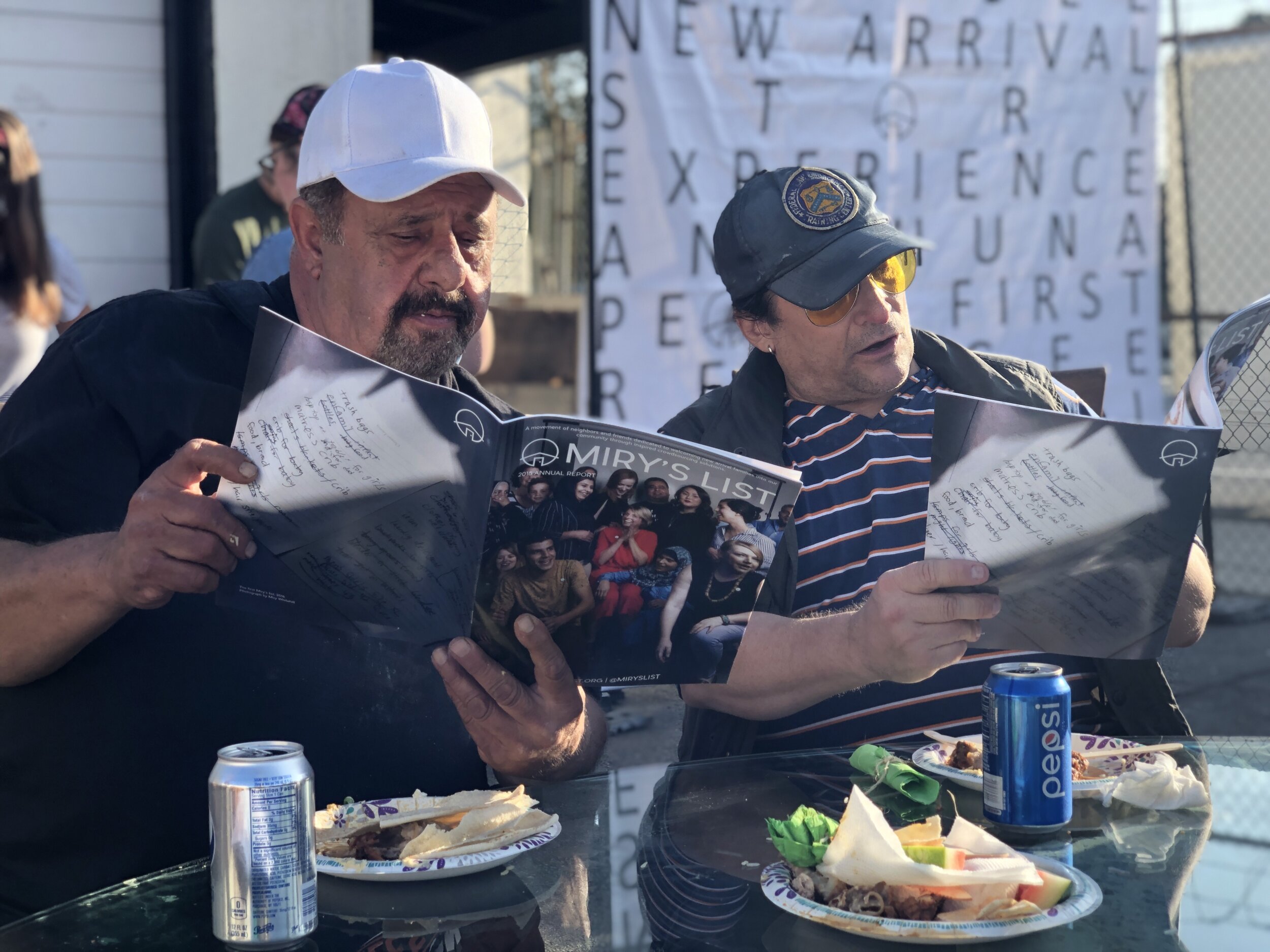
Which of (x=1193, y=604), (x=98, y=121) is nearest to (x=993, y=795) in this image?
(x=1193, y=604)

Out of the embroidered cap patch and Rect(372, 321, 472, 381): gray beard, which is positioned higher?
the embroidered cap patch

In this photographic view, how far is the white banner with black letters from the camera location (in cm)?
489

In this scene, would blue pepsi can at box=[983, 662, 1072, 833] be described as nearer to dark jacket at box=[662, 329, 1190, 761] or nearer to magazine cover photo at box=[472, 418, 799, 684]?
magazine cover photo at box=[472, 418, 799, 684]

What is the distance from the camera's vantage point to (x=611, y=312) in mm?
4871

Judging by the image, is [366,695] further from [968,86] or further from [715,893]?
Result: [968,86]

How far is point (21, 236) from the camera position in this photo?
3760mm

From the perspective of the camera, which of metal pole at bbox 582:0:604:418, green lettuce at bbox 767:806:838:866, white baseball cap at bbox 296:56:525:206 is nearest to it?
green lettuce at bbox 767:806:838:866

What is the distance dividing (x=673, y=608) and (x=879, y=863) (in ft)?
1.53

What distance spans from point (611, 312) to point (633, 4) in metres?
1.11

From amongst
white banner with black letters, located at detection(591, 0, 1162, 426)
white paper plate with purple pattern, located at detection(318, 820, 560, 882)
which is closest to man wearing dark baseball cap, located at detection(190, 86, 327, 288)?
white banner with black letters, located at detection(591, 0, 1162, 426)

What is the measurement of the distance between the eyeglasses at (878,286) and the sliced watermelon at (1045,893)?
51.8 inches

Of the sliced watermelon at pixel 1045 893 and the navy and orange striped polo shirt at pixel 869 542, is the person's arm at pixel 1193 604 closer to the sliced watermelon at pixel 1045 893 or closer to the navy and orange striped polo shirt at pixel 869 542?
the navy and orange striped polo shirt at pixel 869 542

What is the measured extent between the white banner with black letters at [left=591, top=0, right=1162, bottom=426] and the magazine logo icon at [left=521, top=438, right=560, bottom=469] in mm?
3043

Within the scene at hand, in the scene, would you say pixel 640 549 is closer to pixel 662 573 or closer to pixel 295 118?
pixel 662 573
